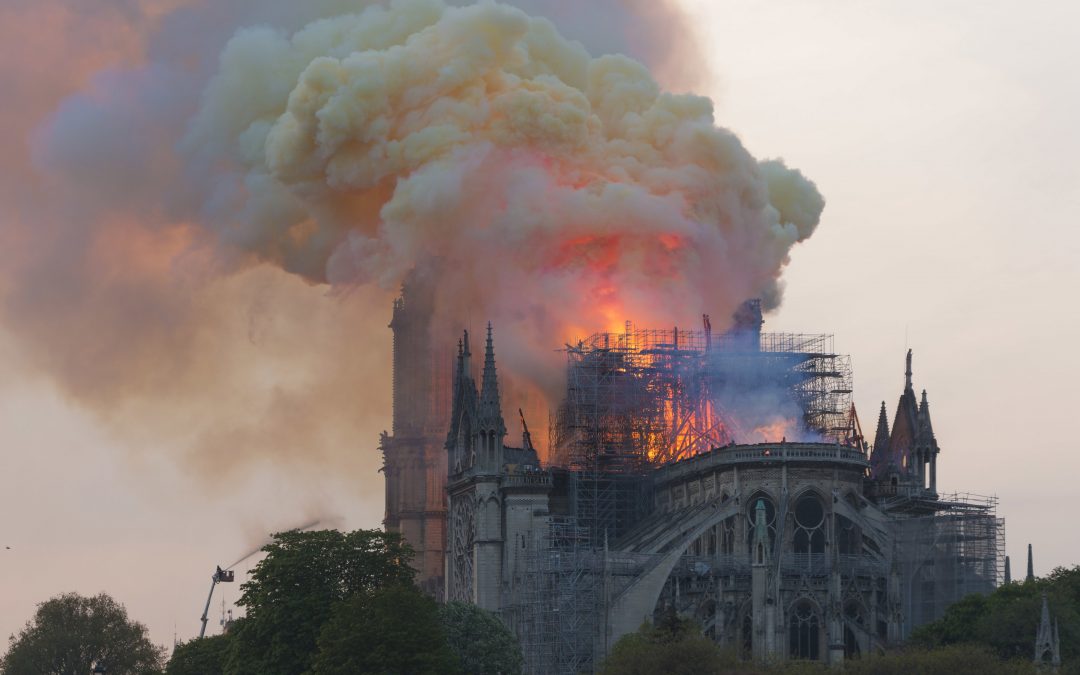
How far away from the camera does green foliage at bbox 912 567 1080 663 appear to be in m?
131

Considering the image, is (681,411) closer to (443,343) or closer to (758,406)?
(758,406)

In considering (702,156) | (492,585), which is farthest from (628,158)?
(492,585)

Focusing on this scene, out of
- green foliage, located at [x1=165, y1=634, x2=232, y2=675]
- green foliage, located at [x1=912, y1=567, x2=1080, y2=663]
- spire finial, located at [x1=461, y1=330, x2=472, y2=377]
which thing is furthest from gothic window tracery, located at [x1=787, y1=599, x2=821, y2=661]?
green foliage, located at [x1=165, y1=634, x2=232, y2=675]

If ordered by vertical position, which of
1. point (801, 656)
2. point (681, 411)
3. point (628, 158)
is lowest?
point (801, 656)

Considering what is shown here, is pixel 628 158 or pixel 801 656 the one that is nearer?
pixel 801 656

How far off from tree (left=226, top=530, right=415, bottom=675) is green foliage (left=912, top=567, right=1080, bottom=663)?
Result: 2484 centimetres

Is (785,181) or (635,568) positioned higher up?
(785,181)

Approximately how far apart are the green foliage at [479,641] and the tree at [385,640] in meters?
4.38

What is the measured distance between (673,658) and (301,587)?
22.9 meters

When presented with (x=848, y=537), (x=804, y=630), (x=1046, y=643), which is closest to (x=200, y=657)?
(x=804, y=630)

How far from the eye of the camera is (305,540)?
138250 mm

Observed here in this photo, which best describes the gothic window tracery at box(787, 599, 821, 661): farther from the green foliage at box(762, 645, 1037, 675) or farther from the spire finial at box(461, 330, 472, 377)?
the spire finial at box(461, 330, 472, 377)

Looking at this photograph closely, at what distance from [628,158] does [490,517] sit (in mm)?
24099

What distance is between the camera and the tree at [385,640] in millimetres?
127250
